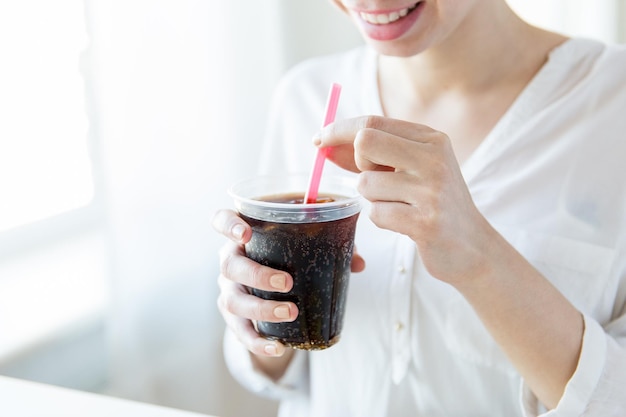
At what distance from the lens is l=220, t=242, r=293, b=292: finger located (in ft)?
3.19

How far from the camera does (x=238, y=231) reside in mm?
990

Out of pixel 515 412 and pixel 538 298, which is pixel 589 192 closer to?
pixel 538 298

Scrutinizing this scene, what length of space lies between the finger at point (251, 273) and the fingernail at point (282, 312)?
0.09 feet

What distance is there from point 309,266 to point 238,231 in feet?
0.35

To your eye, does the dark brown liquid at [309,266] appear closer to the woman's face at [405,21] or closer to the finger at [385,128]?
the finger at [385,128]

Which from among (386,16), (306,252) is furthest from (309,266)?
(386,16)

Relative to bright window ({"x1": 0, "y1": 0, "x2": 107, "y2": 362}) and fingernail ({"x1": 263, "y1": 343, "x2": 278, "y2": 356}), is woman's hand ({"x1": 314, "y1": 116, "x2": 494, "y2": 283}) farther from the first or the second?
bright window ({"x1": 0, "y1": 0, "x2": 107, "y2": 362})

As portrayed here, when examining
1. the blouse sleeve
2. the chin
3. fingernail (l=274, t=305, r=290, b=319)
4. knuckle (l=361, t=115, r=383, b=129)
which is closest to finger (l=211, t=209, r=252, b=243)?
fingernail (l=274, t=305, r=290, b=319)

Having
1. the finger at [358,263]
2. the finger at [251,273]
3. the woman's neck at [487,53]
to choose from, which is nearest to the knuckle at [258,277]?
the finger at [251,273]

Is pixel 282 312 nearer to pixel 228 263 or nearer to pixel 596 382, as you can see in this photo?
pixel 228 263

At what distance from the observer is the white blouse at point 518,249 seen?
126cm

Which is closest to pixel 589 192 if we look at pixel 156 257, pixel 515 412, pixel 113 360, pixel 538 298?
pixel 538 298

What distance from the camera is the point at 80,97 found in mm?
1501

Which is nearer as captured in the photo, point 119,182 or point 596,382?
point 596,382
